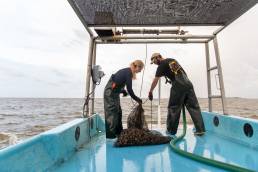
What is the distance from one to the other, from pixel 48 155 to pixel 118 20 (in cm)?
321

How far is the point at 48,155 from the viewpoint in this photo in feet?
10.6

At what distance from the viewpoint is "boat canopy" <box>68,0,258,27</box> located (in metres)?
4.56

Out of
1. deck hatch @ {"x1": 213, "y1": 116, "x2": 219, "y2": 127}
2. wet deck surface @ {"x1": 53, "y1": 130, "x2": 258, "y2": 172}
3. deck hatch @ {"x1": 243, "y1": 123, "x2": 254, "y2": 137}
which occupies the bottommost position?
wet deck surface @ {"x1": 53, "y1": 130, "x2": 258, "y2": 172}

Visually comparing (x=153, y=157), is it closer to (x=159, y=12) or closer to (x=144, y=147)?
(x=144, y=147)

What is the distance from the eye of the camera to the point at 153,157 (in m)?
3.96

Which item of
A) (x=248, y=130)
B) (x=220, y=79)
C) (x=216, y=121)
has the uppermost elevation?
(x=220, y=79)

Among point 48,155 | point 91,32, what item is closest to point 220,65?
point 91,32

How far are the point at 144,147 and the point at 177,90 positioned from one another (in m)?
1.49

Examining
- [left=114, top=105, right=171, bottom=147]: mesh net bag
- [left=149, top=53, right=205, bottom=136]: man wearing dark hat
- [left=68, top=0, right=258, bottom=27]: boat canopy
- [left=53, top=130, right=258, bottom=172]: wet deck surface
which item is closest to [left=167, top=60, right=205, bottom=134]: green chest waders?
[left=149, top=53, right=205, bottom=136]: man wearing dark hat

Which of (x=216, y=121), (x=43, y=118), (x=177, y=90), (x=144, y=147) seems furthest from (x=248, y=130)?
(x=43, y=118)

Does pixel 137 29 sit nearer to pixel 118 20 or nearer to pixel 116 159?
pixel 118 20

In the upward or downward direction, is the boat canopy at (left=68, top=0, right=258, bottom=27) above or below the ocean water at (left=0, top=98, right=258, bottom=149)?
above

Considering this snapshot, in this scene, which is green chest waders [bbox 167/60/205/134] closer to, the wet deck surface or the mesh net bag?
the wet deck surface

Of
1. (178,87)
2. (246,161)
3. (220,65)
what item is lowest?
(246,161)
